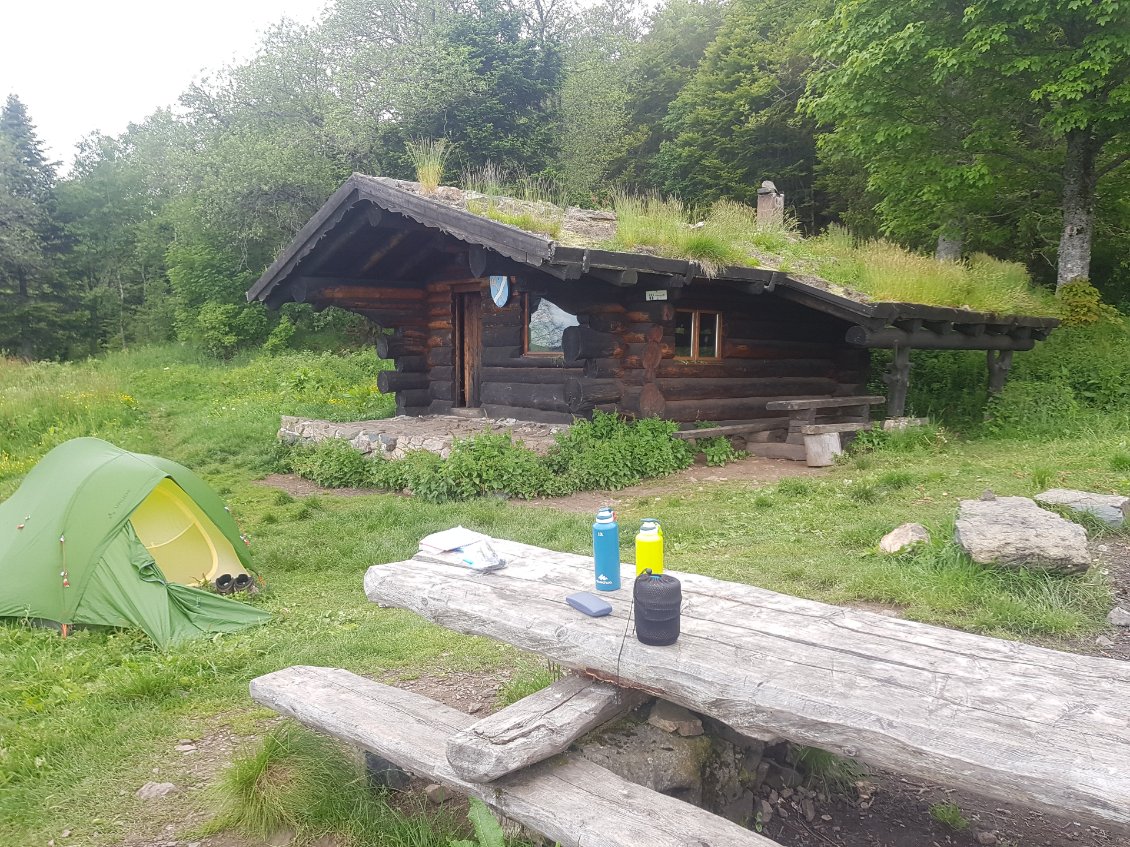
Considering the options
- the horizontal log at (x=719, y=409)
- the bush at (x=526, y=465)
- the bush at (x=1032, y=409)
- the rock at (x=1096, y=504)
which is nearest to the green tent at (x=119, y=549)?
the bush at (x=526, y=465)

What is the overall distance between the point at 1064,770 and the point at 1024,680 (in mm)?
449

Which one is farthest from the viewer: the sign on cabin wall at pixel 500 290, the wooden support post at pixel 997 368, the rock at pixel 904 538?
the wooden support post at pixel 997 368

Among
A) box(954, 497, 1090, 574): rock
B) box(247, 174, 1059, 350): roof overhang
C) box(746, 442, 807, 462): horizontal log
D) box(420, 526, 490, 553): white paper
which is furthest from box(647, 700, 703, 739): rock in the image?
box(746, 442, 807, 462): horizontal log

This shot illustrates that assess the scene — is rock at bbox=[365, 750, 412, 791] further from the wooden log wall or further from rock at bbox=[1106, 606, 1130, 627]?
the wooden log wall

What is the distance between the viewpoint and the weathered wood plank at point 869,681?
1825 mm

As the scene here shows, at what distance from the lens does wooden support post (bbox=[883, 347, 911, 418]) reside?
11219 millimetres

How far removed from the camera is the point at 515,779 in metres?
2.47

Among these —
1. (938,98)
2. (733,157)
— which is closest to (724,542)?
(938,98)

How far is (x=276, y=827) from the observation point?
2887mm

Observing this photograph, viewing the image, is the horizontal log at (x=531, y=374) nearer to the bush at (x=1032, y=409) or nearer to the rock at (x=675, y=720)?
the bush at (x=1032, y=409)

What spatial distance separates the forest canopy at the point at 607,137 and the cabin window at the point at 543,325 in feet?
6.90

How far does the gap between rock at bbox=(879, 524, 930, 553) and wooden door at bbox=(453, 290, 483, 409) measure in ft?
25.7

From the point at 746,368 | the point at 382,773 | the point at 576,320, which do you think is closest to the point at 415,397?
the point at 576,320

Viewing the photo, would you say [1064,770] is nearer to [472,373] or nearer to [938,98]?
[472,373]
